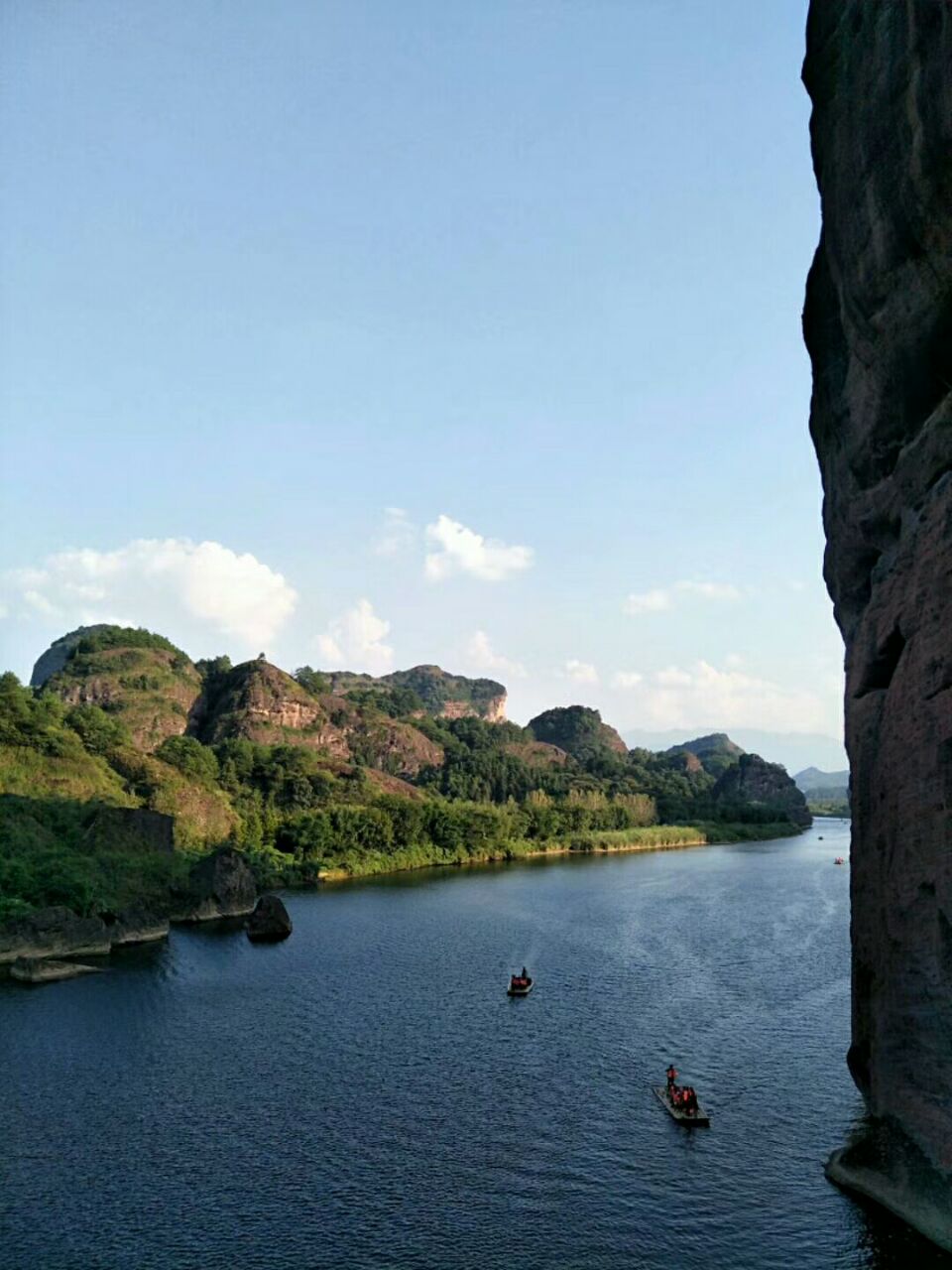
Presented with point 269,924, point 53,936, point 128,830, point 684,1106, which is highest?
point 128,830

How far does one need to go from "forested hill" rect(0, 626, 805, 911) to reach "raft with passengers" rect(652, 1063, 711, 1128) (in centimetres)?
4157

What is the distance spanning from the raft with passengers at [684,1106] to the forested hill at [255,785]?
41.6 metres

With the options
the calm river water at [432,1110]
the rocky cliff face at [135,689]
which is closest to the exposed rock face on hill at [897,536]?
the calm river water at [432,1110]

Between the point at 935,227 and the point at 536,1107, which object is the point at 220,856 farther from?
the point at 935,227

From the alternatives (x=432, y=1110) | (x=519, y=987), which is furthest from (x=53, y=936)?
(x=432, y=1110)

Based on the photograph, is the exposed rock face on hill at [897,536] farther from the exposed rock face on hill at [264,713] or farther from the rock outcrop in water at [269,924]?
the exposed rock face on hill at [264,713]

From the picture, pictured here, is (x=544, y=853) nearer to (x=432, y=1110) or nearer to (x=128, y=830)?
(x=128, y=830)

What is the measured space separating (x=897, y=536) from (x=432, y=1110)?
22588 millimetres

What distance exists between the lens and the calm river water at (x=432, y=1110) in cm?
2277

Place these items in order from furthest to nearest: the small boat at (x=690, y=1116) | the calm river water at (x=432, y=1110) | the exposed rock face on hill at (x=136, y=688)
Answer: the exposed rock face on hill at (x=136, y=688), the small boat at (x=690, y=1116), the calm river water at (x=432, y=1110)

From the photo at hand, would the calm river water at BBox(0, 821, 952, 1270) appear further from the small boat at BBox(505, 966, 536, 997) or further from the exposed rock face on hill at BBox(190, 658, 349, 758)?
the exposed rock face on hill at BBox(190, 658, 349, 758)

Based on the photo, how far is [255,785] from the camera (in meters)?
122

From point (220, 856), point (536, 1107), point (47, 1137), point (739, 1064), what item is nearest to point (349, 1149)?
point (536, 1107)

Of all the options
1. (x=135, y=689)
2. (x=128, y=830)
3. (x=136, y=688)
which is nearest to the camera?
(x=128, y=830)
